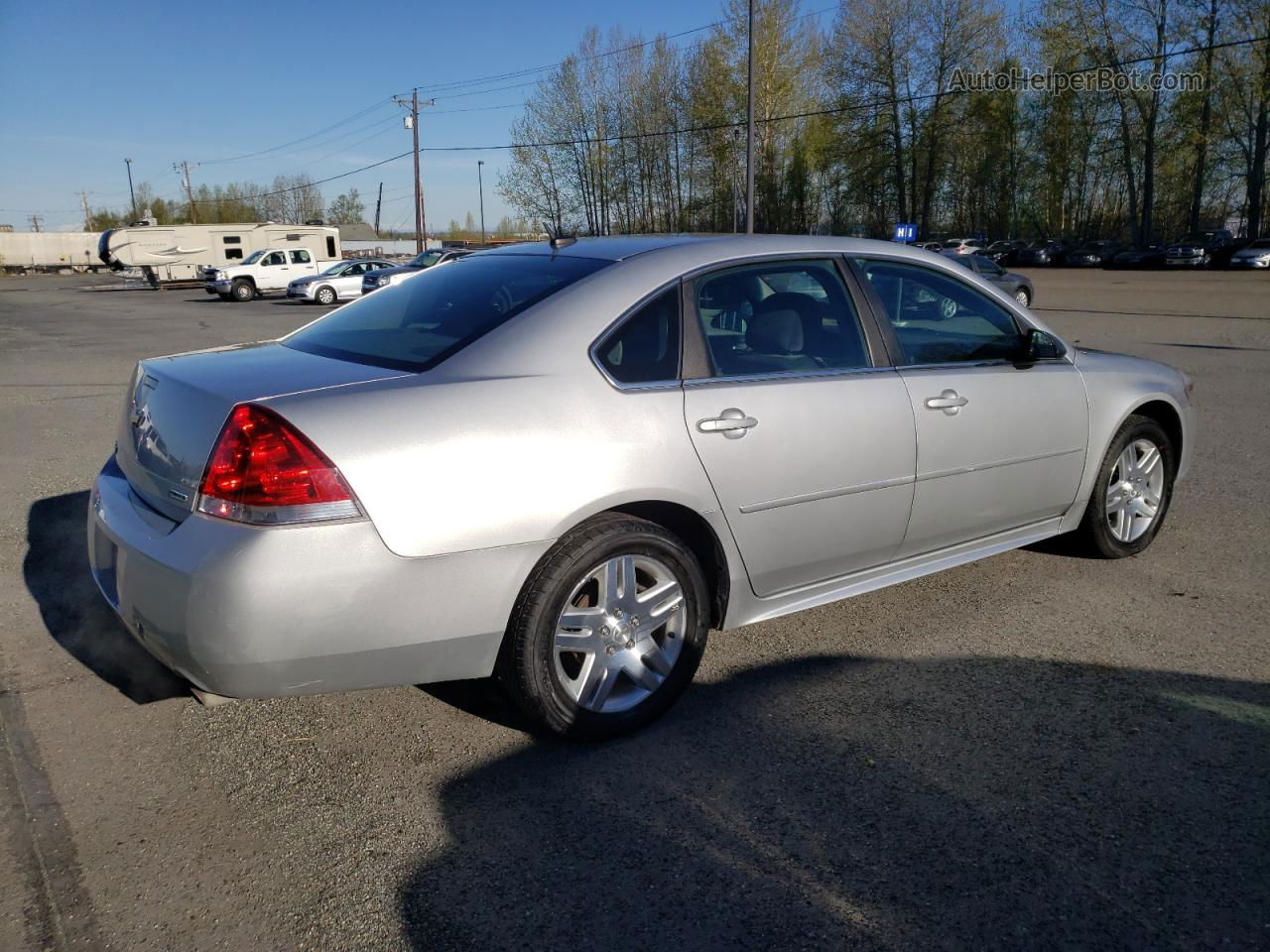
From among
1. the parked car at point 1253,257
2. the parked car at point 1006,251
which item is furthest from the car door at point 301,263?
the parked car at point 1253,257

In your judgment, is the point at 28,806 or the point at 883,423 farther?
the point at 883,423

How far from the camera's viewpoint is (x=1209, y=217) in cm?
5875

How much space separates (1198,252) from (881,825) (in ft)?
172

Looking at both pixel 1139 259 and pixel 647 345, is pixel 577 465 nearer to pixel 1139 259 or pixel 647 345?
pixel 647 345

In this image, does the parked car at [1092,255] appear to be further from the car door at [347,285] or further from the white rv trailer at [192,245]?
the car door at [347,285]

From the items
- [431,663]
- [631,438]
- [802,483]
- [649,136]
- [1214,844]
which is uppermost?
[649,136]

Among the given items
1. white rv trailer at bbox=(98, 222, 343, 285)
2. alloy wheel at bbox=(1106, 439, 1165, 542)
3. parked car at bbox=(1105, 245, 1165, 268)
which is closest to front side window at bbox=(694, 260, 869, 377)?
alloy wheel at bbox=(1106, 439, 1165, 542)

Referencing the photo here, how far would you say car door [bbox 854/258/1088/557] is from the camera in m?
3.83

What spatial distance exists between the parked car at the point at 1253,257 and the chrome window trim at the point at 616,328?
48788mm

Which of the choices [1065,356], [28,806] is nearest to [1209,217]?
[1065,356]

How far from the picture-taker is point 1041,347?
13.9 feet

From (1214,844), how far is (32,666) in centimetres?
391

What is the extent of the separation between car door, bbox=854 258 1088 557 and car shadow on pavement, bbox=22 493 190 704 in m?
2.86

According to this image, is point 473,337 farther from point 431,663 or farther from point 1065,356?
point 1065,356
